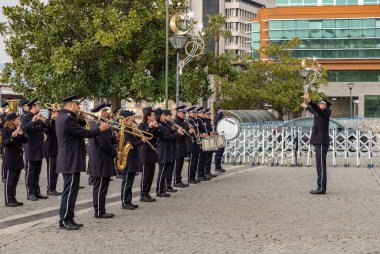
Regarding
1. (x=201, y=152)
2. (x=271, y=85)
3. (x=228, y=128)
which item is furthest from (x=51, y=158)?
(x=271, y=85)

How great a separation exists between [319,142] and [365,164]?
31.4 ft

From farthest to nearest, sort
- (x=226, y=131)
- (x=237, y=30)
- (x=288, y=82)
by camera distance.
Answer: (x=237, y=30) → (x=288, y=82) → (x=226, y=131)

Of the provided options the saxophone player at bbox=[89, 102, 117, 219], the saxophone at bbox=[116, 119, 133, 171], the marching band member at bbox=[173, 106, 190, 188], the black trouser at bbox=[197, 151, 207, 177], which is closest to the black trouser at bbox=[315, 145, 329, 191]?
the marching band member at bbox=[173, 106, 190, 188]

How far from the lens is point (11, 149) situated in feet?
Result: 44.5

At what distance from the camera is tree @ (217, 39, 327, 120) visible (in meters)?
55.3

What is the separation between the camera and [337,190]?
16547 mm

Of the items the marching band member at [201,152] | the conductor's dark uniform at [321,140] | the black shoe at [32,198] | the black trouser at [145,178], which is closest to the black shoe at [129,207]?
the black trouser at [145,178]

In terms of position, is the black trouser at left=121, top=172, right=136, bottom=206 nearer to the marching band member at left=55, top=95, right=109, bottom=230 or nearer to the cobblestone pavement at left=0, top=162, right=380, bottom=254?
the cobblestone pavement at left=0, top=162, right=380, bottom=254

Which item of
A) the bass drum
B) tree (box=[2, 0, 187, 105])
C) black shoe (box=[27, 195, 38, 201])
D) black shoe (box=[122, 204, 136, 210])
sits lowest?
black shoe (box=[122, 204, 136, 210])

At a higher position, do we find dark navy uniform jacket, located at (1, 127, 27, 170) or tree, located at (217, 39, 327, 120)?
tree, located at (217, 39, 327, 120)

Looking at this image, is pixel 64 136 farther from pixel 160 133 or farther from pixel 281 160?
pixel 281 160

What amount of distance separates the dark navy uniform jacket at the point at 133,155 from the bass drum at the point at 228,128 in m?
9.74

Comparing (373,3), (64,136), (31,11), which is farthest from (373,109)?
(64,136)

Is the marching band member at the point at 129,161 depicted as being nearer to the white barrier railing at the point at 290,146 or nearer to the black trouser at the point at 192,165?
the black trouser at the point at 192,165
